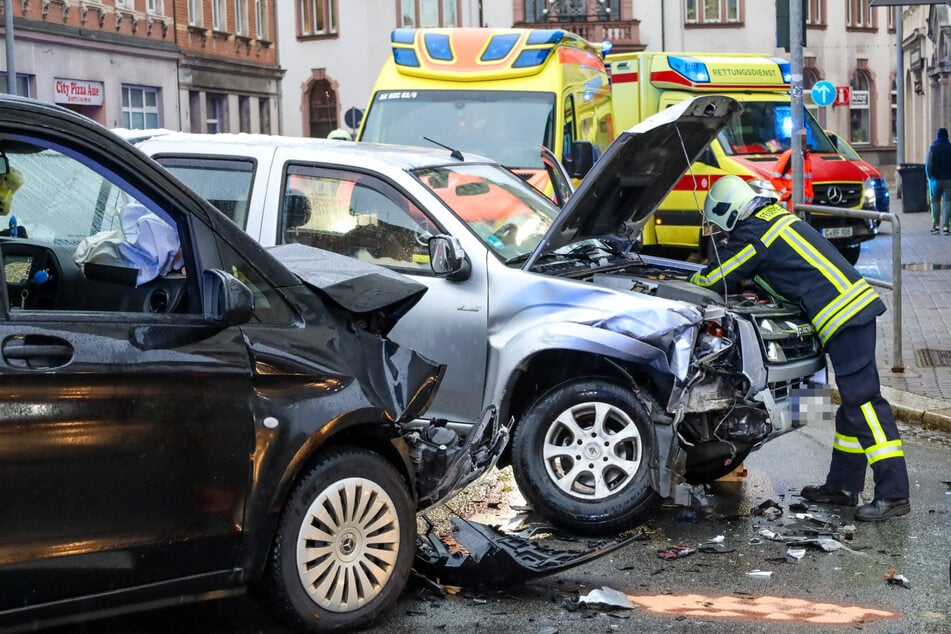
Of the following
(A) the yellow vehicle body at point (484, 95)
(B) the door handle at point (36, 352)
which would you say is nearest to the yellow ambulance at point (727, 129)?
(A) the yellow vehicle body at point (484, 95)

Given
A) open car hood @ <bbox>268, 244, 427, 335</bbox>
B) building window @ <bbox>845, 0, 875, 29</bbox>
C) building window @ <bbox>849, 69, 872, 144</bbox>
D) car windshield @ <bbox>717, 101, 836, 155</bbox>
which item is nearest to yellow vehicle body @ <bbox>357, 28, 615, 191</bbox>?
car windshield @ <bbox>717, 101, 836, 155</bbox>

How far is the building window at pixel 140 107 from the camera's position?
1612 inches

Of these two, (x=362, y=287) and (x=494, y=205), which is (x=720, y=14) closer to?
(x=494, y=205)

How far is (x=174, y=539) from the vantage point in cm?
438

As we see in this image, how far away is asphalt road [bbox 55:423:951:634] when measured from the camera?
511 centimetres

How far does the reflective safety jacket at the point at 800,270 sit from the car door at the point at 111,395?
10.7 feet

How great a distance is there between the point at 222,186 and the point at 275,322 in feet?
9.19

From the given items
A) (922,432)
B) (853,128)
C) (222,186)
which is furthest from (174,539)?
(853,128)

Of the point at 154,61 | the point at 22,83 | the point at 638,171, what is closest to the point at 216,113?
the point at 154,61

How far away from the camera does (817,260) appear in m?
7.00

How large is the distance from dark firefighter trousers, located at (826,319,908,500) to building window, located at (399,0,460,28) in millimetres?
48466

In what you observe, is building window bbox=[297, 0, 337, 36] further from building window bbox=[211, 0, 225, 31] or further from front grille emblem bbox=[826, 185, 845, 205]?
front grille emblem bbox=[826, 185, 845, 205]

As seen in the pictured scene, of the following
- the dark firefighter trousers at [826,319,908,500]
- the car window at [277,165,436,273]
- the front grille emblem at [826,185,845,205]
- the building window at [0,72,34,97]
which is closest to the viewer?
the dark firefighter trousers at [826,319,908,500]

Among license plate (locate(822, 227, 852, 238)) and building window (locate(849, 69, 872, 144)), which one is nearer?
license plate (locate(822, 227, 852, 238))
